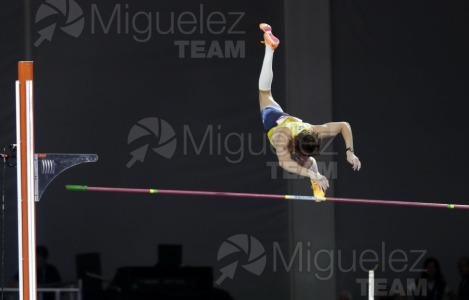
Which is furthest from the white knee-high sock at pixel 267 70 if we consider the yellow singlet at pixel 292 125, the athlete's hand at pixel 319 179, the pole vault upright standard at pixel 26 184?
the pole vault upright standard at pixel 26 184

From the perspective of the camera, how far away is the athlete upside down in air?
8.47 metres

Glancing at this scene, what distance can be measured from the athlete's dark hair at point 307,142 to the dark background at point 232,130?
215cm

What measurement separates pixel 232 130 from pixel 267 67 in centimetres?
192

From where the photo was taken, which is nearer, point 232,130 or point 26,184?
point 26,184

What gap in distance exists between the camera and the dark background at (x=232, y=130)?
1048 cm

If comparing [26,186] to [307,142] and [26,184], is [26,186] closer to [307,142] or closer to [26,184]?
[26,184]

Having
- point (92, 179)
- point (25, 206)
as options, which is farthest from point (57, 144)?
point (25, 206)

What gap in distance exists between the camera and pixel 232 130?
34.8 feet

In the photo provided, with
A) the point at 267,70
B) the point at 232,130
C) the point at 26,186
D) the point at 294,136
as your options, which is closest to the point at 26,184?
the point at 26,186

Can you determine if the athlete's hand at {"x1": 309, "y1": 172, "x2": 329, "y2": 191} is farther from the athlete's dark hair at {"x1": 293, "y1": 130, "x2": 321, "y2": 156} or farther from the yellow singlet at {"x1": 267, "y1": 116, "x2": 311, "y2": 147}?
the yellow singlet at {"x1": 267, "y1": 116, "x2": 311, "y2": 147}

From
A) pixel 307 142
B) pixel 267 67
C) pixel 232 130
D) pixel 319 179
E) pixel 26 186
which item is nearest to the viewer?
pixel 26 186

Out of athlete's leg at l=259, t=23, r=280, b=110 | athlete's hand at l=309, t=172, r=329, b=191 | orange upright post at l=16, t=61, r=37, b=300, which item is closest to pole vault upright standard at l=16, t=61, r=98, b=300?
orange upright post at l=16, t=61, r=37, b=300

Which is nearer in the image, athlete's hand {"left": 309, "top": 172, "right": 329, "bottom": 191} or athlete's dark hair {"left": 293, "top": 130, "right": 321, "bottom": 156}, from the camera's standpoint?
athlete's dark hair {"left": 293, "top": 130, "right": 321, "bottom": 156}

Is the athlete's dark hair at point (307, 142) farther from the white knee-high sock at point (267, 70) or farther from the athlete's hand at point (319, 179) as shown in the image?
the white knee-high sock at point (267, 70)
